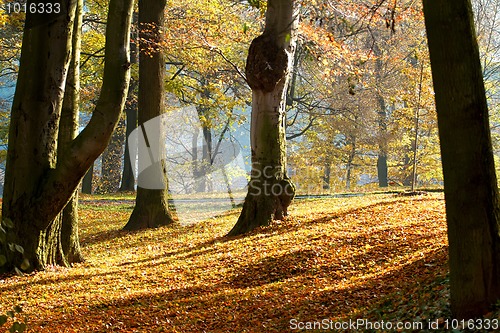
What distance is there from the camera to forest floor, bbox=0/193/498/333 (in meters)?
5.50

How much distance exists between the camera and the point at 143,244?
11992 millimetres

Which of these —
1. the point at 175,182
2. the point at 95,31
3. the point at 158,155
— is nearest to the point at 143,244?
the point at 158,155

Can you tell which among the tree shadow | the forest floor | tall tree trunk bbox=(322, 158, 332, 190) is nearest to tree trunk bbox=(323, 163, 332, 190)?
tall tree trunk bbox=(322, 158, 332, 190)

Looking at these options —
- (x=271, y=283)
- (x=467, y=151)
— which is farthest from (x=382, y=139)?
(x=467, y=151)

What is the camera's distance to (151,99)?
44.3ft

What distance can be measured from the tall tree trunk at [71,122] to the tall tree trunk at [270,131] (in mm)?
2935

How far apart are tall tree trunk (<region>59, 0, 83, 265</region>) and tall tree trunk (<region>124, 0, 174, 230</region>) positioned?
4.04 metres

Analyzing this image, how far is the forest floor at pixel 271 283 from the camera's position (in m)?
5.50

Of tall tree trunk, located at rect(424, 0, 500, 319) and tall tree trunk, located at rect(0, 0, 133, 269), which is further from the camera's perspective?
tall tree trunk, located at rect(0, 0, 133, 269)

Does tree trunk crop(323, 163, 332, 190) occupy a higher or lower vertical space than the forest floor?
higher

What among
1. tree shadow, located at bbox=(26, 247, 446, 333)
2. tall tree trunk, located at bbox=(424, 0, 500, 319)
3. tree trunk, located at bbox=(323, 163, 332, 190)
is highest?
tree trunk, located at bbox=(323, 163, 332, 190)

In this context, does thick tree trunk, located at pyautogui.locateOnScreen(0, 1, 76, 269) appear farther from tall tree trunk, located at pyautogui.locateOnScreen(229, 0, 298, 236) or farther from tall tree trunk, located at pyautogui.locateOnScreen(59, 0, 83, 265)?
tall tree trunk, located at pyautogui.locateOnScreen(229, 0, 298, 236)

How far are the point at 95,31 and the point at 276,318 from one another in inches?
779

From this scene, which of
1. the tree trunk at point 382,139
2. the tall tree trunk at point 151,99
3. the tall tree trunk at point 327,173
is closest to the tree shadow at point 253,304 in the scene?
the tall tree trunk at point 151,99
